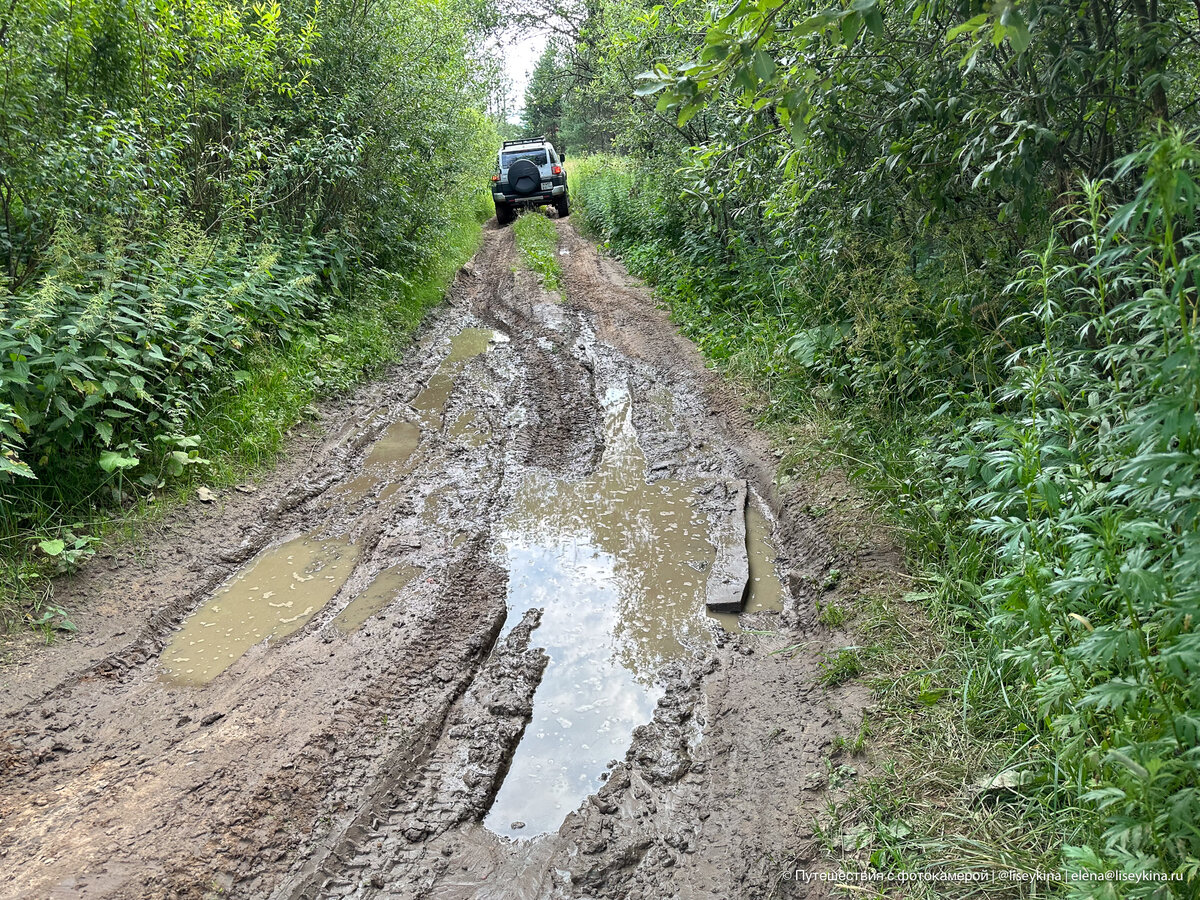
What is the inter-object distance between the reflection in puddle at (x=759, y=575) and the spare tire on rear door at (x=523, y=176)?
50.7ft

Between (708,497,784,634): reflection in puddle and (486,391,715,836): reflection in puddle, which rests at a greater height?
(708,497,784,634): reflection in puddle

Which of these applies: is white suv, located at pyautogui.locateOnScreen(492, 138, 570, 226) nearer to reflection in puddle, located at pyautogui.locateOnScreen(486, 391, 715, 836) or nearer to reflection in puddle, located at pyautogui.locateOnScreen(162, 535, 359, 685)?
reflection in puddle, located at pyautogui.locateOnScreen(486, 391, 715, 836)

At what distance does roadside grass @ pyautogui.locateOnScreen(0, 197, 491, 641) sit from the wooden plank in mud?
11.7ft

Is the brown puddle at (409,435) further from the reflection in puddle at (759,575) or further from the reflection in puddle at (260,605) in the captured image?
the reflection in puddle at (759,575)

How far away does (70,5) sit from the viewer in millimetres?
4734

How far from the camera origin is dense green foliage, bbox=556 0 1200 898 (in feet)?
5.96

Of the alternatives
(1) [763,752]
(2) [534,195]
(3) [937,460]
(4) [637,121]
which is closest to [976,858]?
(1) [763,752]

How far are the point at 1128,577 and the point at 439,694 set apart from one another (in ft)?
9.10

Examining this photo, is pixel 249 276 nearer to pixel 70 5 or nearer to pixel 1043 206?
pixel 70 5

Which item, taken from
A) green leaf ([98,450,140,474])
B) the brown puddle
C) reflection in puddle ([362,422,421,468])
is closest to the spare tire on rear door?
the brown puddle

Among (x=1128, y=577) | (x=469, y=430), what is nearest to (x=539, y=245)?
(x=469, y=430)

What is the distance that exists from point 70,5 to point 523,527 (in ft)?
15.3

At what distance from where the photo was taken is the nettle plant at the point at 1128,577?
169cm

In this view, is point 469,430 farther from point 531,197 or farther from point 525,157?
point 525,157
